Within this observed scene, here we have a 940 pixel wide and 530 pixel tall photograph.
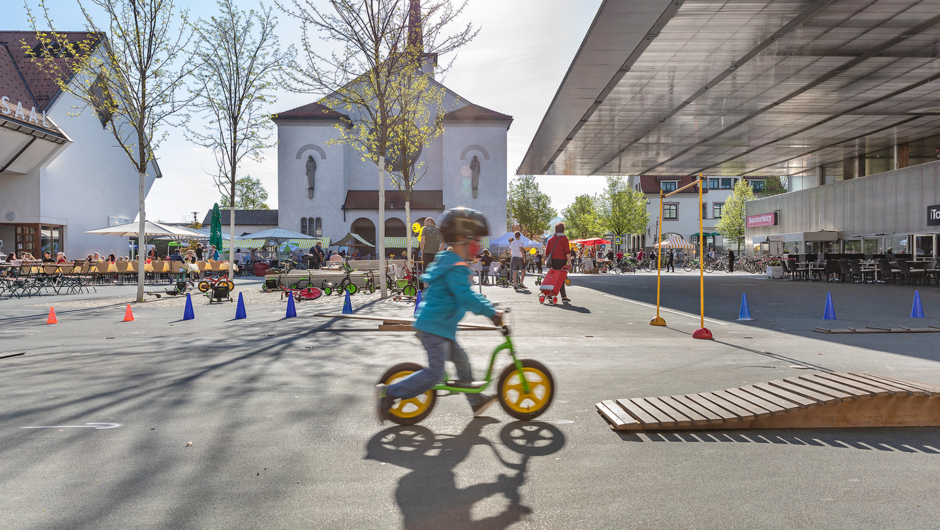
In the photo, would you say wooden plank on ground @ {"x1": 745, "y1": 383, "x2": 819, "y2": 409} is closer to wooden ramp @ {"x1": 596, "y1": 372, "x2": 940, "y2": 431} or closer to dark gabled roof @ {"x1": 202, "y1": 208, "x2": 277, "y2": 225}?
wooden ramp @ {"x1": 596, "y1": 372, "x2": 940, "y2": 431}

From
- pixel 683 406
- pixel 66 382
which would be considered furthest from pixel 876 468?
pixel 66 382

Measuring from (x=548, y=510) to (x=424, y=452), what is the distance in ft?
3.78

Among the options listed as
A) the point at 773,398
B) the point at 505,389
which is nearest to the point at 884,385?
the point at 773,398

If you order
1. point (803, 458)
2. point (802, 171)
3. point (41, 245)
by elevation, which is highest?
point (802, 171)

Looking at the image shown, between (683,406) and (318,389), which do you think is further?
(318,389)

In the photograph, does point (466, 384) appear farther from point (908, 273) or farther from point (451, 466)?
point (908, 273)

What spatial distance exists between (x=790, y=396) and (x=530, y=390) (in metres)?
2.00

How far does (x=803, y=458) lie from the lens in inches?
148

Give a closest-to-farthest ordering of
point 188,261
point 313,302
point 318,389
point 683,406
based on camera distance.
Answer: point 683,406 < point 318,389 < point 313,302 < point 188,261

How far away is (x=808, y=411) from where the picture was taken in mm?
4355

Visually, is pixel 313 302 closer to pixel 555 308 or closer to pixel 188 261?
pixel 555 308

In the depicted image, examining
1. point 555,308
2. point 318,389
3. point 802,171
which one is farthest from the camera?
point 802,171

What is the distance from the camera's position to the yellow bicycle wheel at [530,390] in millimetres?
4516

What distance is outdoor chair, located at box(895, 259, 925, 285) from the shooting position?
23.8 meters
